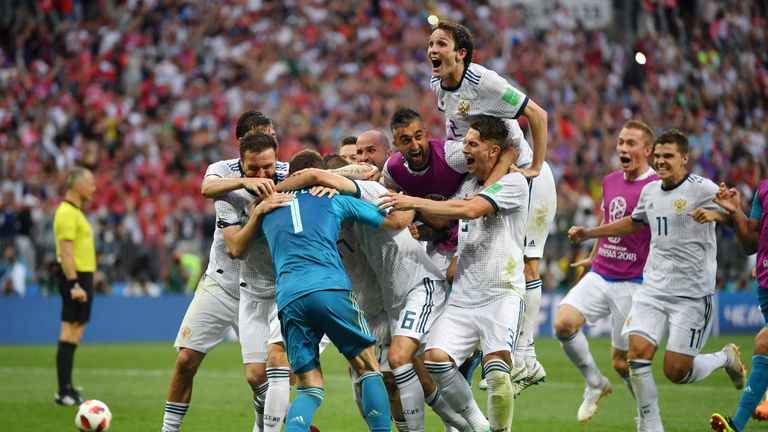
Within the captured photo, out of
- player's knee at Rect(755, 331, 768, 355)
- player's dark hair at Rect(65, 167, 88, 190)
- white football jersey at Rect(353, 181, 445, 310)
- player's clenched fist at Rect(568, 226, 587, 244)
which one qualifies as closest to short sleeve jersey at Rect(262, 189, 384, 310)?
white football jersey at Rect(353, 181, 445, 310)

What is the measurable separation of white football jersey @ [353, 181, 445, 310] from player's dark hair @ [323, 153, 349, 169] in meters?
0.60

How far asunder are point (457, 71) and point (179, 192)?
16.2 m

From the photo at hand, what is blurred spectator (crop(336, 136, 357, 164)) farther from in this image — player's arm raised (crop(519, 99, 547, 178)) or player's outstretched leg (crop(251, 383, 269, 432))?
player's outstretched leg (crop(251, 383, 269, 432))

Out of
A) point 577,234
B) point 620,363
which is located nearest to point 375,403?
point 577,234

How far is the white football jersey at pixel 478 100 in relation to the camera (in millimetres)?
8961

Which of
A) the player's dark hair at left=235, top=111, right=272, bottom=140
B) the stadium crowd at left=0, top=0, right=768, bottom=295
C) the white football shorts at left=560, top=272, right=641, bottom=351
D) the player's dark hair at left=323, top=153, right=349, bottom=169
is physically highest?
the stadium crowd at left=0, top=0, right=768, bottom=295

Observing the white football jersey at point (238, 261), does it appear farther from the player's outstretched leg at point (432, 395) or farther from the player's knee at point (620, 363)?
the player's knee at point (620, 363)

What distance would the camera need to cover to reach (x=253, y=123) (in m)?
8.95

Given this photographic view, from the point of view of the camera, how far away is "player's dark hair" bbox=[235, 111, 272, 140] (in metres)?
8.94

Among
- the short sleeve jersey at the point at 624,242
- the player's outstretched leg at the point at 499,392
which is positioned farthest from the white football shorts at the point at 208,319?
the short sleeve jersey at the point at 624,242

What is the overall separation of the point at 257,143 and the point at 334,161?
0.96 metres

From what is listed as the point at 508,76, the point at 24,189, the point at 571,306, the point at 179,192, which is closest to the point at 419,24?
the point at 508,76

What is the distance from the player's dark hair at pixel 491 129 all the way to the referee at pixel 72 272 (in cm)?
629

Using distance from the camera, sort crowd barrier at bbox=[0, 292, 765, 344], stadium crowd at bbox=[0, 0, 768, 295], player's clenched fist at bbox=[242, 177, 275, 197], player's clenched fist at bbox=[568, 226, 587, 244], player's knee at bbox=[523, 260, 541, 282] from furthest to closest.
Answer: stadium crowd at bbox=[0, 0, 768, 295] → crowd barrier at bbox=[0, 292, 765, 344] → player's clenched fist at bbox=[568, 226, 587, 244] → player's knee at bbox=[523, 260, 541, 282] → player's clenched fist at bbox=[242, 177, 275, 197]
